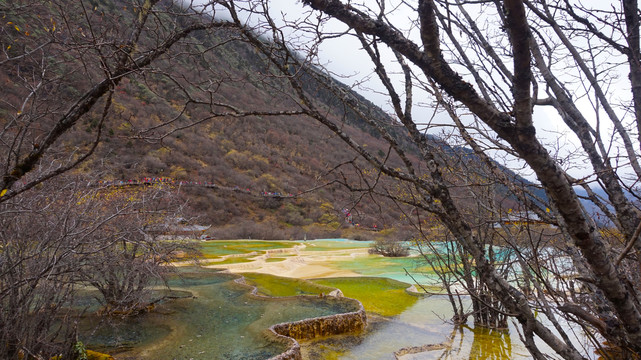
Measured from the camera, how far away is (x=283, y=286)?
43.7 ft

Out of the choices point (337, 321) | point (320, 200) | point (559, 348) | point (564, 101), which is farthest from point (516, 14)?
point (320, 200)

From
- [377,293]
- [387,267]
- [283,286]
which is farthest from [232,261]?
[377,293]

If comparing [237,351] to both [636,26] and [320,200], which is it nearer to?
[636,26]

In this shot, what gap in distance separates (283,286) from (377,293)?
10.8ft

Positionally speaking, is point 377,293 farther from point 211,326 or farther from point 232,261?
point 232,261

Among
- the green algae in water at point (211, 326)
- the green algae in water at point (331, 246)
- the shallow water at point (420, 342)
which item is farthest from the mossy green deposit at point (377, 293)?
the green algae in water at point (331, 246)

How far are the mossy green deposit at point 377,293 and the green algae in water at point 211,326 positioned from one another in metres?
1.28

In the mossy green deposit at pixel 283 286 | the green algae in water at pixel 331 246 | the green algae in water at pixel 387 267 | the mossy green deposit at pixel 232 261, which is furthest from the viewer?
the green algae in water at pixel 331 246

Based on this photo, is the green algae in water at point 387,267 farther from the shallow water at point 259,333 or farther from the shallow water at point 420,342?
the shallow water at point 420,342

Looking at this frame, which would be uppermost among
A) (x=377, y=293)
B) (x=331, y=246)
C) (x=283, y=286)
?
(x=331, y=246)

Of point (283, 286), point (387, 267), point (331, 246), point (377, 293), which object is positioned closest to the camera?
point (377, 293)

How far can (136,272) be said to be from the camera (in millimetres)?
8609

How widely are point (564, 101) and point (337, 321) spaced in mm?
6847

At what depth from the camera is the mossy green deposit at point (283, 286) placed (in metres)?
12.4
